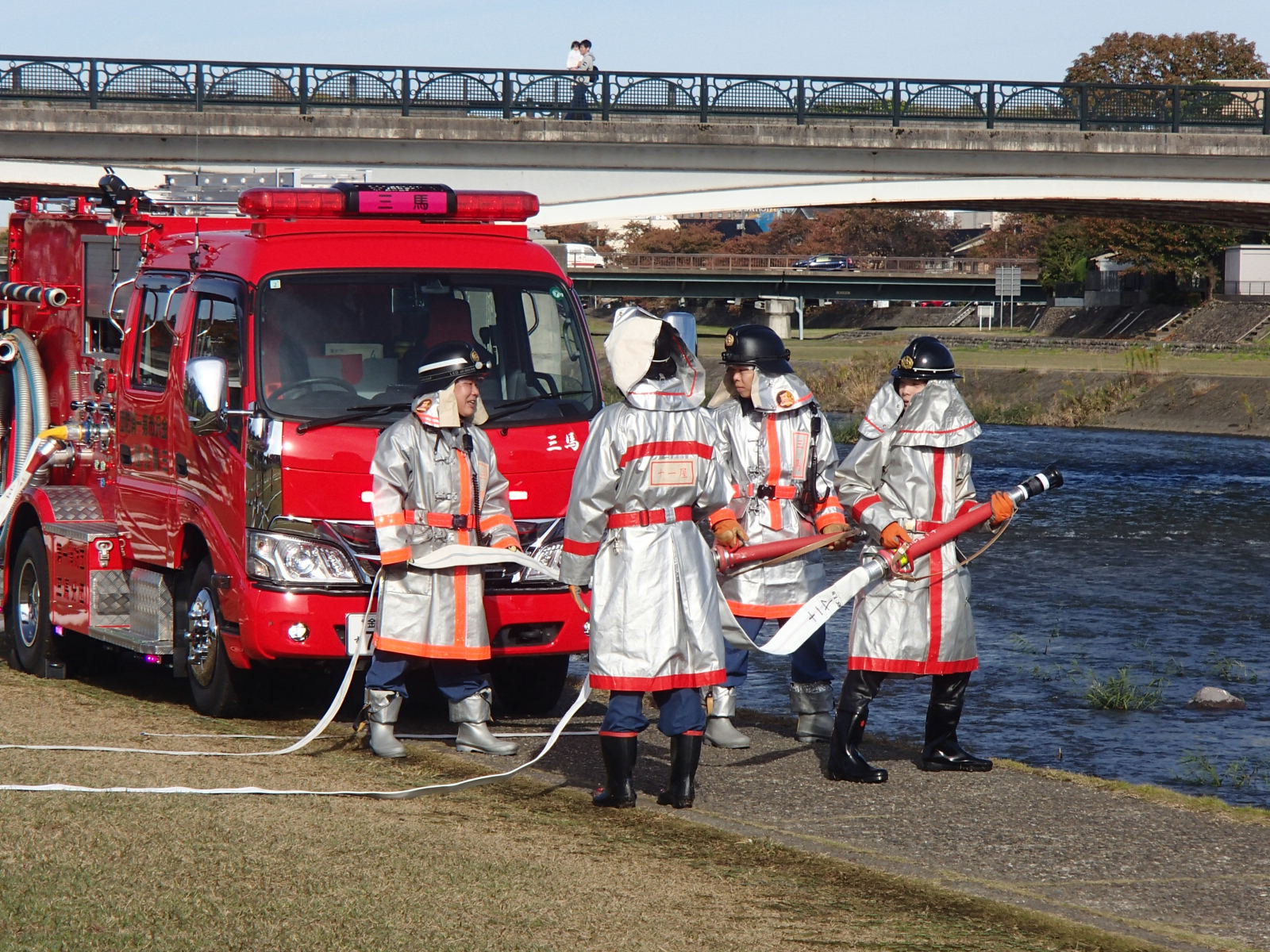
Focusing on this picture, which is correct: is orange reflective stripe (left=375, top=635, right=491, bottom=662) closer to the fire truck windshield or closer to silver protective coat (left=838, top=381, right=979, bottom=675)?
the fire truck windshield

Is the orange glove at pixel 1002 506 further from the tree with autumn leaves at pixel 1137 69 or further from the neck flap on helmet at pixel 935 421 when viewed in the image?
the tree with autumn leaves at pixel 1137 69

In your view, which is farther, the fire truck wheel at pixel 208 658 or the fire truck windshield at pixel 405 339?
the fire truck wheel at pixel 208 658

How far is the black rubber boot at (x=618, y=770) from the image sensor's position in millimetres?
6641

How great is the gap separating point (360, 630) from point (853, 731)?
2.29 m

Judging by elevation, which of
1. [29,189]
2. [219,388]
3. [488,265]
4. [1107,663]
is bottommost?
[1107,663]

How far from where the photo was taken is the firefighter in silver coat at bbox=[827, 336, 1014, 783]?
7.10m

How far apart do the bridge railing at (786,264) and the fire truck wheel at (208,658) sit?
67.1 m

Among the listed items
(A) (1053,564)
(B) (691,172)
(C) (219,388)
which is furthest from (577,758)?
(B) (691,172)

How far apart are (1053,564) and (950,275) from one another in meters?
68.5

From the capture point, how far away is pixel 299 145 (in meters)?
27.7

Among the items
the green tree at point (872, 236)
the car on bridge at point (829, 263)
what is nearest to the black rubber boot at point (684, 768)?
the car on bridge at point (829, 263)

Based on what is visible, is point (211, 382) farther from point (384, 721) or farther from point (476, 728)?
point (476, 728)

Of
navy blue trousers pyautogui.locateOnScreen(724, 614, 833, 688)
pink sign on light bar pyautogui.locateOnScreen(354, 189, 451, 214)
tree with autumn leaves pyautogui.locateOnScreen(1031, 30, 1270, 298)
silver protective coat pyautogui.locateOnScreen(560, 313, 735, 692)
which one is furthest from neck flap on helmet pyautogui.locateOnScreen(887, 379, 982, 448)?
tree with autumn leaves pyautogui.locateOnScreen(1031, 30, 1270, 298)

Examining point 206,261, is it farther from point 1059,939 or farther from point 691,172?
point 691,172
